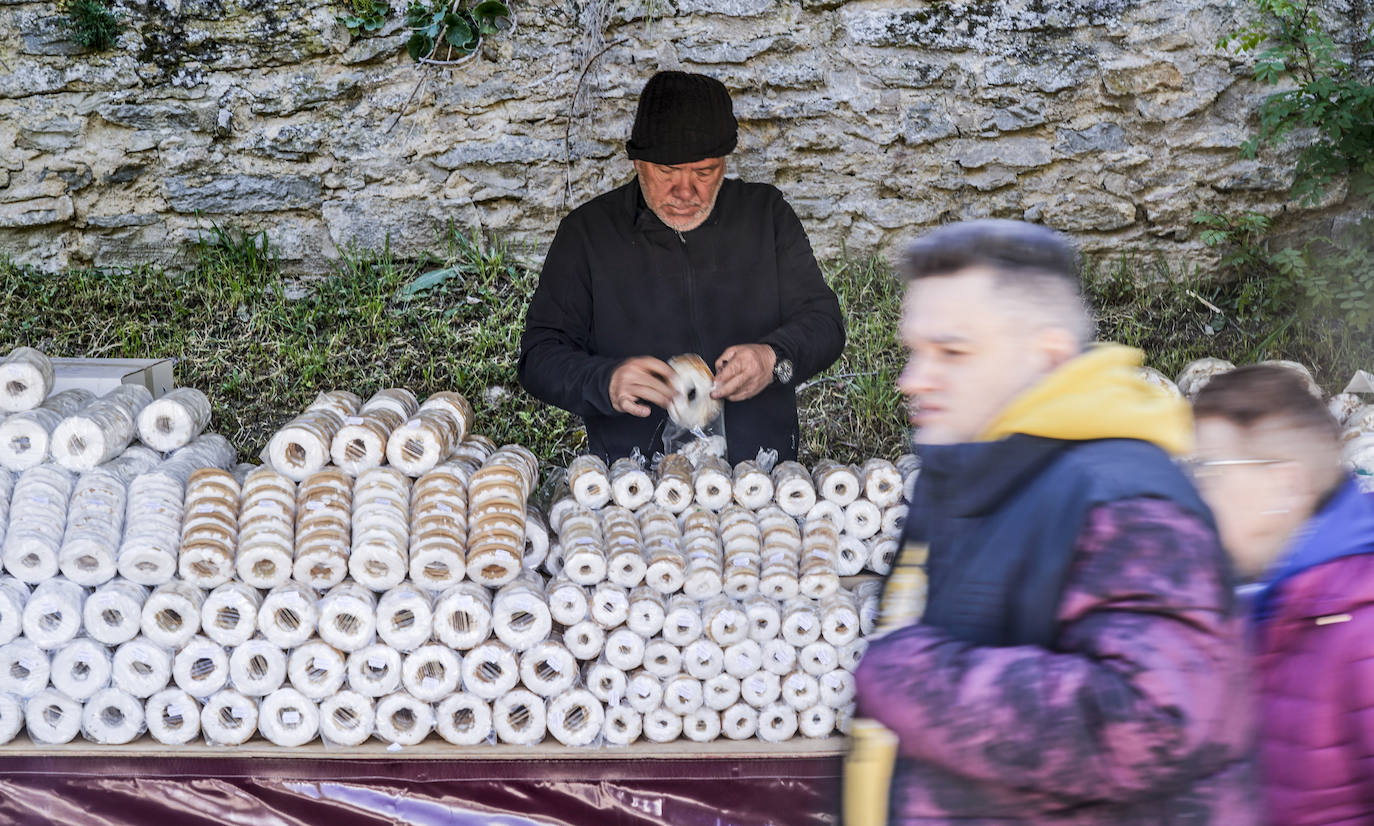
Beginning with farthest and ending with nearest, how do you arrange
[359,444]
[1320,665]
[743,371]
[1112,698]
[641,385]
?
[743,371] → [641,385] → [359,444] → [1320,665] → [1112,698]

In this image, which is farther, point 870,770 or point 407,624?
point 407,624

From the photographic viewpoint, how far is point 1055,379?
962 mm

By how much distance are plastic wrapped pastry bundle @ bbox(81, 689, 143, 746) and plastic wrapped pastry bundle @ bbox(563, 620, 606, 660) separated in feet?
2.95

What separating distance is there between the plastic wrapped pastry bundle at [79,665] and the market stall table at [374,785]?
0.14 metres

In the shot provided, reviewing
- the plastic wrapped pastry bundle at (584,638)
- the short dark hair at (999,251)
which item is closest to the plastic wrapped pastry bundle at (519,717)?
the plastic wrapped pastry bundle at (584,638)

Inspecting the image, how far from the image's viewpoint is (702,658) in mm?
2287

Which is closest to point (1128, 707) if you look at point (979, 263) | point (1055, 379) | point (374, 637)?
point (1055, 379)

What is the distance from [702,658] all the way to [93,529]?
1.28m

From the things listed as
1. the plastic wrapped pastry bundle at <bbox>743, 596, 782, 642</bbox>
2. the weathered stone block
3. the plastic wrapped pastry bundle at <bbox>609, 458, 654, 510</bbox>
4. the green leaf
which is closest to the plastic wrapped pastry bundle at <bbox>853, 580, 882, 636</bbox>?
the plastic wrapped pastry bundle at <bbox>743, 596, 782, 642</bbox>

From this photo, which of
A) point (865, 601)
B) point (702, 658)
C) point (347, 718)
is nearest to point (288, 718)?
point (347, 718)

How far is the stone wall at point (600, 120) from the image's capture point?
493cm

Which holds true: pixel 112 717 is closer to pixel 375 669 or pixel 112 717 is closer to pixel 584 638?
pixel 375 669

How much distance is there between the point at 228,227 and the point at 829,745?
4.28m

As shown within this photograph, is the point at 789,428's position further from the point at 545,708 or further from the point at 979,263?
the point at 979,263
